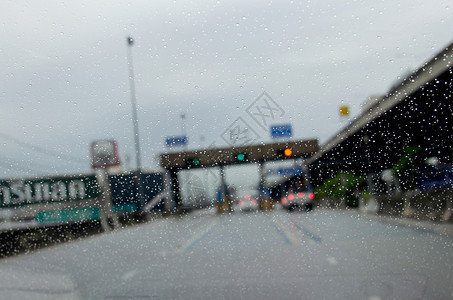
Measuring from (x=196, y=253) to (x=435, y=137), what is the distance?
98.2ft

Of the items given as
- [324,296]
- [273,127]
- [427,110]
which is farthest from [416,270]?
[427,110]

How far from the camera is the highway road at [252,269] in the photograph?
30.1 ft

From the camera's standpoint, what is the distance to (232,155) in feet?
65.7

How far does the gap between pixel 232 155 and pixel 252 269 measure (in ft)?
26.4

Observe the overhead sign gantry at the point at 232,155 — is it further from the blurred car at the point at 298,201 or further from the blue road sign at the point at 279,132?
the blurred car at the point at 298,201

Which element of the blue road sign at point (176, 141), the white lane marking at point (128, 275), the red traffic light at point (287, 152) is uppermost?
the blue road sign at point (176, 141)

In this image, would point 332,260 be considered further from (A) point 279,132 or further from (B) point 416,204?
(B) point 416,204

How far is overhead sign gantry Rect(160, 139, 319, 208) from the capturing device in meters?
18.8

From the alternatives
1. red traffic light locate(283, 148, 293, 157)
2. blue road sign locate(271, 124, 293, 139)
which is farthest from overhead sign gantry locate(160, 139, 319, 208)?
blue road sign locate(271, 124, 293, 139)

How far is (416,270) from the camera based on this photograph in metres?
10.6

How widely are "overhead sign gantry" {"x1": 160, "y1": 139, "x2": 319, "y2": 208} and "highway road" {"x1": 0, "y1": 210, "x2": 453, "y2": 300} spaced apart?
2180mm

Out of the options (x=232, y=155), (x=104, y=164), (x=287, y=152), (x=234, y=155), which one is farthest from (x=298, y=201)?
(x=104, y=164)

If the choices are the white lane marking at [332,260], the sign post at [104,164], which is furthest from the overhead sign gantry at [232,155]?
the white lane marking at [332,260]

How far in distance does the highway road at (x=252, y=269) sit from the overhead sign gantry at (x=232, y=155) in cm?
218
